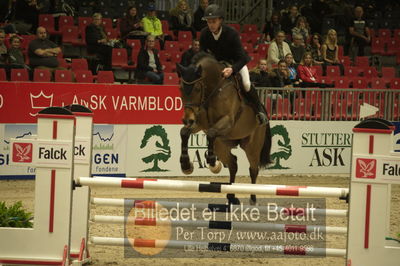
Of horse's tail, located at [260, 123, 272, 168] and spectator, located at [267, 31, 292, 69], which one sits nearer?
horse's tail, located at [260, 123, 272, 168]

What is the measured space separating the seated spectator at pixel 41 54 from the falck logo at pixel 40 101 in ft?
5.42

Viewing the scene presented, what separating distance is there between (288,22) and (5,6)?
6.83 metres

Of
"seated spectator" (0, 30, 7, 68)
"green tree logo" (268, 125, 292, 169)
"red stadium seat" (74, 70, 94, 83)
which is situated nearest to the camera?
"red stadium seat" (74, 70, 94, 83)

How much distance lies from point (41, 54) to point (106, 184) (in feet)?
24.9

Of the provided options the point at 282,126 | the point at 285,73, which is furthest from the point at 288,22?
the point at 282,126

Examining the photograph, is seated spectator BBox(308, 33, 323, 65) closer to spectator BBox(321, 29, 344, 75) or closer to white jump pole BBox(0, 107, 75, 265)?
spectator BBox(321, 29, 344, 75)

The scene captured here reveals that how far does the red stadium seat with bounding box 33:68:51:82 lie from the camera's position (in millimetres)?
12594

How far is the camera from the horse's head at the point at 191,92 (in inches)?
280

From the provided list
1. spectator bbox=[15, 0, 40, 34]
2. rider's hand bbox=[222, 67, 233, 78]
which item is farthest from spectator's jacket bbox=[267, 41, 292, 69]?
rider's hand bbox=[222, 67, 233, 78]

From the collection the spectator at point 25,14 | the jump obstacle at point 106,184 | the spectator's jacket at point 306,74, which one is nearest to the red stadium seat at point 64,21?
the spectator at point 25,14

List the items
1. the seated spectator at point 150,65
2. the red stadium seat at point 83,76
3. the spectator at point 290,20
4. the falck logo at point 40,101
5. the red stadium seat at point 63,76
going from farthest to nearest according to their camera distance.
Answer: the spectator at point 290,20 → the seated spectator at point 150,65 → the red stadium seat at point 83,76 → the red stadium seat at point 63,76 → the falck logo at point 40,101

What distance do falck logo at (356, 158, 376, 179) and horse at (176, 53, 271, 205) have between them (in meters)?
1.80

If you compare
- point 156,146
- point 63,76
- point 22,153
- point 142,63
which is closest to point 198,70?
point 22,153

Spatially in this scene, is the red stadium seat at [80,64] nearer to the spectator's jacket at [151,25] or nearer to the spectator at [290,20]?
the spectator's jacket at [151,25]
